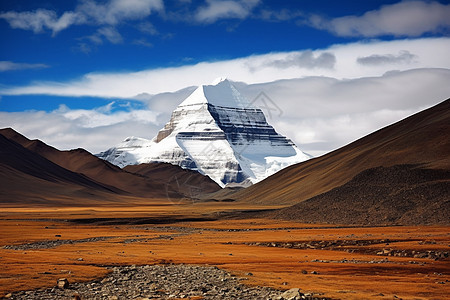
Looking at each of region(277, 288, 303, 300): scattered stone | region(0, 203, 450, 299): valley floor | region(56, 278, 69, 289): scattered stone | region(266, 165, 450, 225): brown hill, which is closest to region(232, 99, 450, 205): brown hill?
region(266, 165, 450, 225): brown hill

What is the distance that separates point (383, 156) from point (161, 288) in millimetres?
128075

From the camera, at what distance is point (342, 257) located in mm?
45594

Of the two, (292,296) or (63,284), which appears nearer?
(292,296)

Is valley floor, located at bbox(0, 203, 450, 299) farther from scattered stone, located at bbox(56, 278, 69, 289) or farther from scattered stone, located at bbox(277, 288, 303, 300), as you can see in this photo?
scattered stone, located at bbox(277, 288, 303, 300)

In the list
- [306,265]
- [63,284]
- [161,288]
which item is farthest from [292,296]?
[306,265]

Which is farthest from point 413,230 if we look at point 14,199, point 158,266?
point 14,199

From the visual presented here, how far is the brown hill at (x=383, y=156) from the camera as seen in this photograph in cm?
13394

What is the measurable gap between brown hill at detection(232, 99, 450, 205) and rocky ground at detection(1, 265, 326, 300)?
8575cm

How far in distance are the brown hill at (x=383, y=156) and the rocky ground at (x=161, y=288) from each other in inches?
3376

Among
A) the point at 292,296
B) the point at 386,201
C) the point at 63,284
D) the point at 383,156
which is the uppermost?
the point at 383,156

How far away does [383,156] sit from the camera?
483 feet

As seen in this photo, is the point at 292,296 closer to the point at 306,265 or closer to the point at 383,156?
the point at 306,265

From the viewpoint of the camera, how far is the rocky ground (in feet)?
78.9

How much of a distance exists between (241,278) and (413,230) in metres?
50.3
